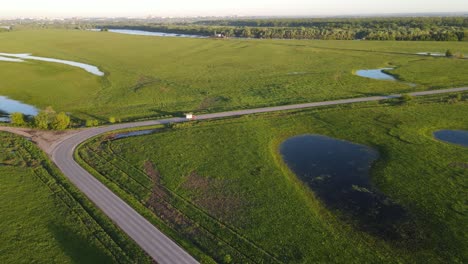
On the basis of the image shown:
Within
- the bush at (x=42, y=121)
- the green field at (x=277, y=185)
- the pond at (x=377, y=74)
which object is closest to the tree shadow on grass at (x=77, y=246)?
the green field at (x=277, y=185)

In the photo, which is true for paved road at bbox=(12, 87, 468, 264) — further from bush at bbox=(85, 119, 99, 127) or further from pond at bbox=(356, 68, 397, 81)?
pond at bbox=(356, 68, 397, 81)

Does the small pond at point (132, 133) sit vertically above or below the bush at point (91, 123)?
below

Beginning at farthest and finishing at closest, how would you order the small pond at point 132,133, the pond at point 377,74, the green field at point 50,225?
1. the pond at point 377,74
2. the small pond at point 132,133
3. the green field at point 50,225

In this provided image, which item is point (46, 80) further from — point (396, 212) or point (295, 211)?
point (396, 212)

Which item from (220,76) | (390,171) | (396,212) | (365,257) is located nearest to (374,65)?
(220,76)

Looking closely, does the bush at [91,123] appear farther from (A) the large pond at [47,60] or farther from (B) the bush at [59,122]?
(A) the large pond at [47,60]

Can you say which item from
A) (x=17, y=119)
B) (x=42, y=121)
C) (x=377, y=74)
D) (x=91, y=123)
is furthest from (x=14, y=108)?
(x=377, y=74)

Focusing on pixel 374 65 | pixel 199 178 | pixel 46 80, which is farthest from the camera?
pixel 374 65
